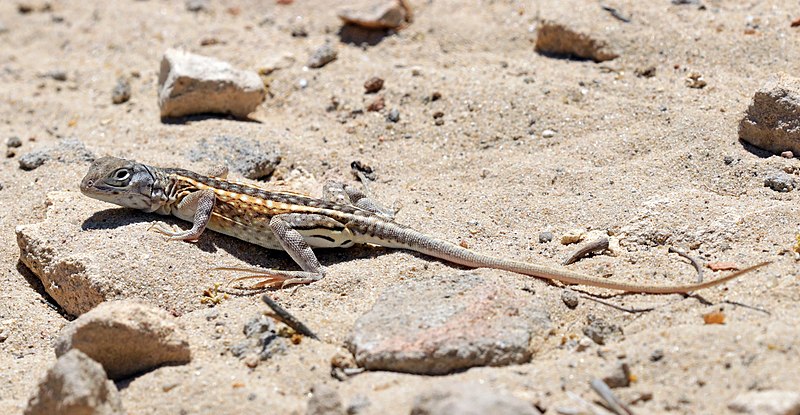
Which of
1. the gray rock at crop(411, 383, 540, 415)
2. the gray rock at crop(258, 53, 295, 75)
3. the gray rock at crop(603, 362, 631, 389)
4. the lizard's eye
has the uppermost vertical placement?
the gray rock at crop(411, 383, 540, 415)

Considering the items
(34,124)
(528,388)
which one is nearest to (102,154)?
(34,124)

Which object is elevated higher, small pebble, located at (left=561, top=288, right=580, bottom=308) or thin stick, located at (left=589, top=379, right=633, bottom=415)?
thin stick, located at (left=589, top=379, right=633, bottom=415)

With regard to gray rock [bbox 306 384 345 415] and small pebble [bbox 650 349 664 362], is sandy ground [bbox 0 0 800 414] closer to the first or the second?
small pebble [bbox 650 349 664 362]

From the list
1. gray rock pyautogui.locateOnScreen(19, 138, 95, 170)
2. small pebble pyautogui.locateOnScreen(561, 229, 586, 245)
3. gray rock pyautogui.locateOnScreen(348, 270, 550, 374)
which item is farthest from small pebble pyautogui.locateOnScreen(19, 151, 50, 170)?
small pebble pyautogui.locateOnScreen(561, 229, 586, 245)

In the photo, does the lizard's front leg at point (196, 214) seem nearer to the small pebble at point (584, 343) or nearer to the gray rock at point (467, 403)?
the gray rock at point (467, 403)

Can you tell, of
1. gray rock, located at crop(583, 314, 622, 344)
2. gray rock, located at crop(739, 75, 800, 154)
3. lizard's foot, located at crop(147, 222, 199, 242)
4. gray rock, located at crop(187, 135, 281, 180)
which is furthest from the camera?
gray rock, located at crop(187, 135, 281, 180)

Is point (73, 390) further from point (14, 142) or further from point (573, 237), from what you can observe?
point (14, 142)

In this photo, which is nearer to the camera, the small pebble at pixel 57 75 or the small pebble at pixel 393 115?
the small pebble at pixel 393 115

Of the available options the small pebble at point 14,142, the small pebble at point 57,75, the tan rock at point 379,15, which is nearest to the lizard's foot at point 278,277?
the small pebble at point 14,142
